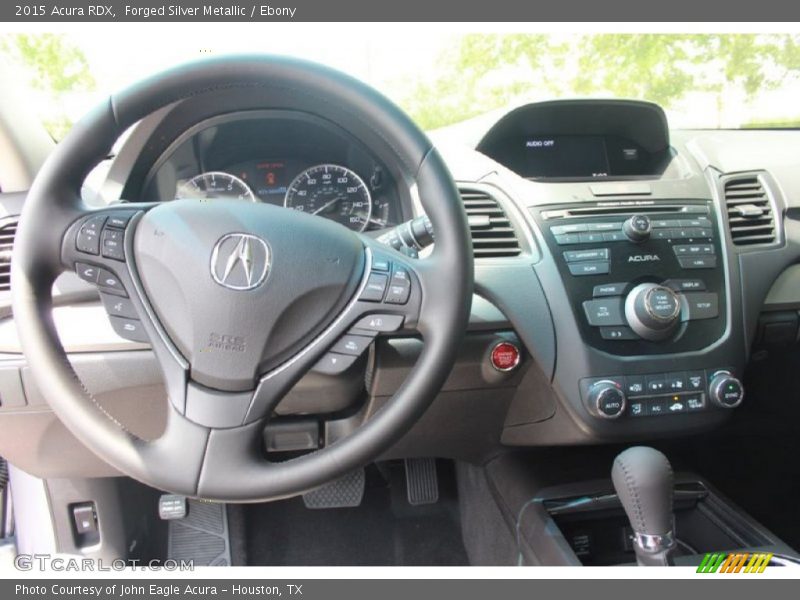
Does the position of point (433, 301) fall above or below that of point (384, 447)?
above

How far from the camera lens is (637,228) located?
1.39 meters

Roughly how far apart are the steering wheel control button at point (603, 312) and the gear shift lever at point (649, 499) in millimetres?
314

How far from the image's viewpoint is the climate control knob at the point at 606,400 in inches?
51.7

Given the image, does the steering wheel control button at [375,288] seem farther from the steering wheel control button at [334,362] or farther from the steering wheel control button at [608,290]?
the steering wheel control button at [608,290]

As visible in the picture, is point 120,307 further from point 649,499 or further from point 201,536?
point 201,536

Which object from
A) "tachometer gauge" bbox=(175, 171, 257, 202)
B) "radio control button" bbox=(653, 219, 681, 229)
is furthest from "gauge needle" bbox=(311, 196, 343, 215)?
"radio control button" bbox=(653, 219, 681, 229)

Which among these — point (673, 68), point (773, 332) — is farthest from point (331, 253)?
point (673, 68)

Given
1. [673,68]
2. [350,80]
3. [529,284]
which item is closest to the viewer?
[350,80]

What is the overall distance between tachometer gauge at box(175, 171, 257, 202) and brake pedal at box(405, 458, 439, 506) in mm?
964

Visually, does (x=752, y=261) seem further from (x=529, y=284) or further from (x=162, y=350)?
(x=162, y=350)

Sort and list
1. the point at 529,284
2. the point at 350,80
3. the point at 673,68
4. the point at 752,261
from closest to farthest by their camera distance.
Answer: the point at 350,80
the point at 529,284
the point at 752,261
the point at 673,68

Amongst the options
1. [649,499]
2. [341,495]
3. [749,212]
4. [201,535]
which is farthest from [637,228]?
[201,535]

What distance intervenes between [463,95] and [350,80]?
3.54 ft

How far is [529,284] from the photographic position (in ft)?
4.39
